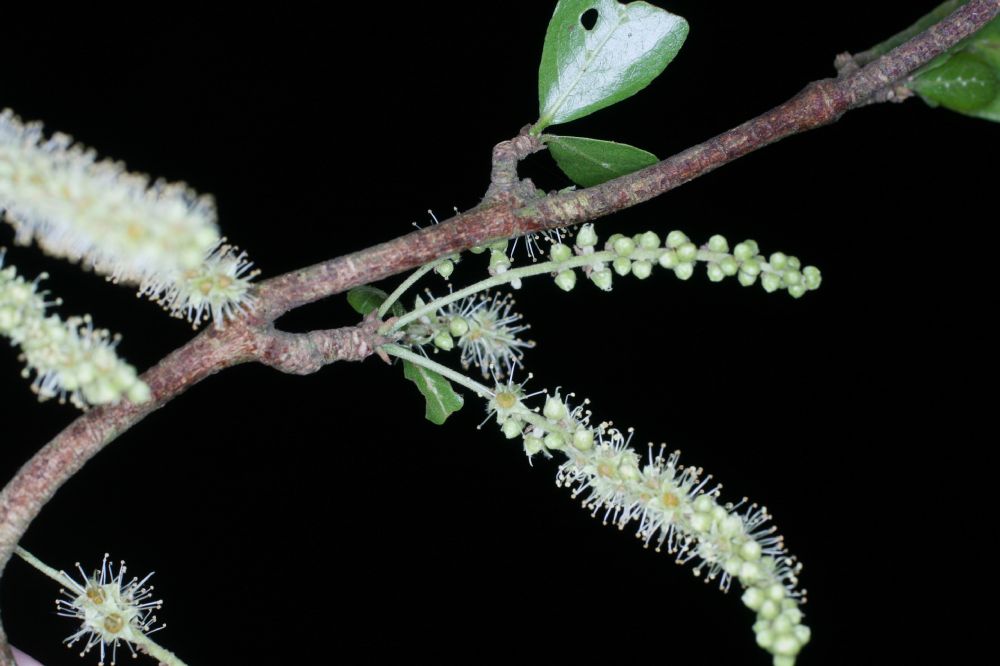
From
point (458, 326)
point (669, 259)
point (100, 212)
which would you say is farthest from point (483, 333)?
point (100, 212)

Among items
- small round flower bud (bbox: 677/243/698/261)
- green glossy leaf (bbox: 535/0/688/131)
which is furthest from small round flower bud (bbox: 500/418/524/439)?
green glossy leaf (bbox: 535/0/688/131)

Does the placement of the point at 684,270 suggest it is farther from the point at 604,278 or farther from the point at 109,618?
the point at 109,618

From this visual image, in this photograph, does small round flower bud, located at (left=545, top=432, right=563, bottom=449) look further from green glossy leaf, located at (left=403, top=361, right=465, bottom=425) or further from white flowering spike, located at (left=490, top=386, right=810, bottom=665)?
green glossy leaf, located at (left=403, top=361, right=465, bottom=425)

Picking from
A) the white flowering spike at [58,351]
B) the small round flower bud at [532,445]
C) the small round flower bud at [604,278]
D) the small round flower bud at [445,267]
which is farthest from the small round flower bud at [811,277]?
the white flowering spike at [58,351]

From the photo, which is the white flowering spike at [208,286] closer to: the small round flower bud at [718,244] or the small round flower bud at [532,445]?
the small round flower bud at [532,445]

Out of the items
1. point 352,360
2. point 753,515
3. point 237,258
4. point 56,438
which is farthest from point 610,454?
point 56,438

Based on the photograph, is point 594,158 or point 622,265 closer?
point 622,265
